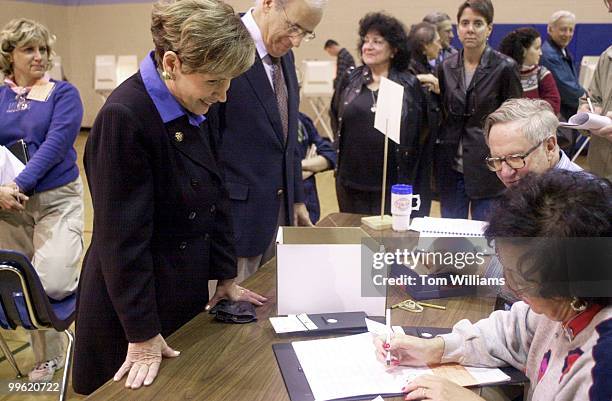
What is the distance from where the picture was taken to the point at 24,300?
83.6 inches

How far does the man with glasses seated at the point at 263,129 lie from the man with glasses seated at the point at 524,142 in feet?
2.14

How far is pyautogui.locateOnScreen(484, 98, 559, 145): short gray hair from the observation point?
5.51 ft

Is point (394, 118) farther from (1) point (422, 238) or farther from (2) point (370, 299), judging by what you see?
(2) point (370, 299)

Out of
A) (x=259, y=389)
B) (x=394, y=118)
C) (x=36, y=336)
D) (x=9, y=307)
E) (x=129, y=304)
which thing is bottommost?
(x=36, y=336)

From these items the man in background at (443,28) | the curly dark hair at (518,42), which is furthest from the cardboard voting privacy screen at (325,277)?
the man in background at (443,28)

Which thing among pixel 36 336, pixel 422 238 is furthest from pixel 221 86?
pixel 36 336

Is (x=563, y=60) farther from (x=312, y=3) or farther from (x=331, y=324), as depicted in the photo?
(x=331, y=324)

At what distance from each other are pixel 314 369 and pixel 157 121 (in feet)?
1.97

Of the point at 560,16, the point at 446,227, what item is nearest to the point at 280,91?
the point at 446,227

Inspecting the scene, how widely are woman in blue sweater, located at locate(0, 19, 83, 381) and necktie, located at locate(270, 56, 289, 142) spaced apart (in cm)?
126

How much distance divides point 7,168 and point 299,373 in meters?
2.05

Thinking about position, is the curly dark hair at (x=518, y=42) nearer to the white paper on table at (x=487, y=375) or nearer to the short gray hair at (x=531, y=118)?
the short gray hair at (x=531, y=118)

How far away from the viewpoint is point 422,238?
1705 millimetres

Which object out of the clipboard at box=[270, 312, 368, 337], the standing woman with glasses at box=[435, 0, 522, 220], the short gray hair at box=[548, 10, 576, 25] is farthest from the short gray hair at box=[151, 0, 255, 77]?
the short gray hair at box=[548, 10, 576, 25]
